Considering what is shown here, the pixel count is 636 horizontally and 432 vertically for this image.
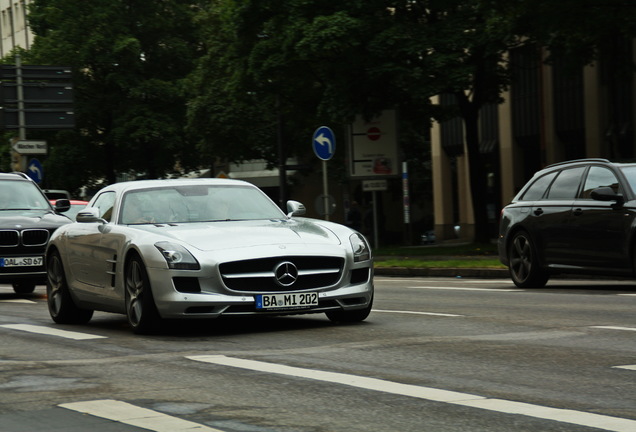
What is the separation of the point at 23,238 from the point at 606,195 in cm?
796

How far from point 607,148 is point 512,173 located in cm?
640

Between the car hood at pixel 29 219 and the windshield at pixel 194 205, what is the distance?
21.8ft

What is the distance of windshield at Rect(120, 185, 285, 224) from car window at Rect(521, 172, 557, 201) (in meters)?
5.88

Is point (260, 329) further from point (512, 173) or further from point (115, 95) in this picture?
point (115, 95)

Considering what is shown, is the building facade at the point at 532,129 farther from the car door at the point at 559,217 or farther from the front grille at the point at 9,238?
the front grille at the point at 9,238

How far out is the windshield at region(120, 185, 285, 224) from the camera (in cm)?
1162

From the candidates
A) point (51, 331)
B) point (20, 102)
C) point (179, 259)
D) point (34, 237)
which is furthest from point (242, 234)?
point (20, 102)

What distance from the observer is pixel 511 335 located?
387 inches

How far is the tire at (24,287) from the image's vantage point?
19.5 meters

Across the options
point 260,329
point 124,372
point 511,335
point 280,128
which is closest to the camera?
point 124,372

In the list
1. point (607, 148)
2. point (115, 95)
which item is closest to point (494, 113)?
→ point (607, 148)

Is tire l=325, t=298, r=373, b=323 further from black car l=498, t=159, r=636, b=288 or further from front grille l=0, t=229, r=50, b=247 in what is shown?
front grille l=0, t=229, r=50, b=247

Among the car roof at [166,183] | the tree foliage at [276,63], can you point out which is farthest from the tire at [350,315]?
the tree foliage at [276,63]

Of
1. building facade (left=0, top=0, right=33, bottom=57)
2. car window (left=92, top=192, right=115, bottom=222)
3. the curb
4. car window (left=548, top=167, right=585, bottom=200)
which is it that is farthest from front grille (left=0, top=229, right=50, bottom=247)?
building facade (left=0, top=0, right=33, bottom=57)
